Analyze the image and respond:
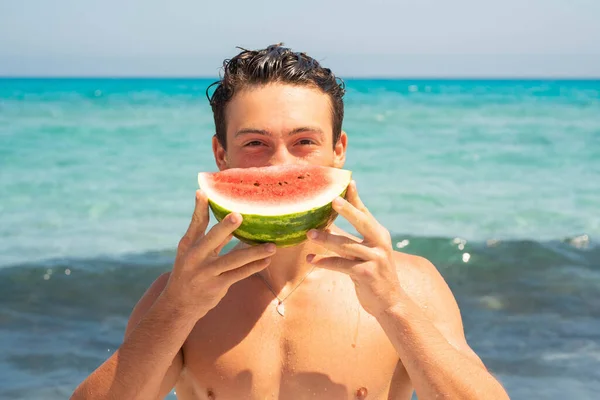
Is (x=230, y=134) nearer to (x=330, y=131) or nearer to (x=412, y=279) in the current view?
(x=330, y=131)

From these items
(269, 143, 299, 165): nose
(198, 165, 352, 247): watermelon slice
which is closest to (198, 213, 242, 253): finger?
(198, 165, 352, 247): watermelon slice

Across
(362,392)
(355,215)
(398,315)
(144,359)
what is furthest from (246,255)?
(362,392)

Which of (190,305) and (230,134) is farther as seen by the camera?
(230,134)

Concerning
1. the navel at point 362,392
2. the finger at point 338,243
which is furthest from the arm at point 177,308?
the navel at point 362,392

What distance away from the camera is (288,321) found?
10.4 feet

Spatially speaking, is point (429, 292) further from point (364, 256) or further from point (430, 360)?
point (364, 256)

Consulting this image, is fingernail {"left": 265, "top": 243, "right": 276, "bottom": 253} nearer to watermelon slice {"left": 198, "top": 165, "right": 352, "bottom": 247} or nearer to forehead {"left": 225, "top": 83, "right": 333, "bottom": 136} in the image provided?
watermelon slice {"left": 198, "top": 165, "right": 352, "bottom": 247}

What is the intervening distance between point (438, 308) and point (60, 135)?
18457 millimetres

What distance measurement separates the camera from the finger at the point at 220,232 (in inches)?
86.4

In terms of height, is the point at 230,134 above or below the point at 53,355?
above

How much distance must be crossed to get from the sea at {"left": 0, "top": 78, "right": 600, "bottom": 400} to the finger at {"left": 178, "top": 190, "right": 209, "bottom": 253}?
3.33 meters

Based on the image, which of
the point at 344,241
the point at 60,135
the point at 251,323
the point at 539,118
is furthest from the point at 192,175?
the point at 539,118

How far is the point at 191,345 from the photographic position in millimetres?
3127

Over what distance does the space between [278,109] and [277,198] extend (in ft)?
1.77
